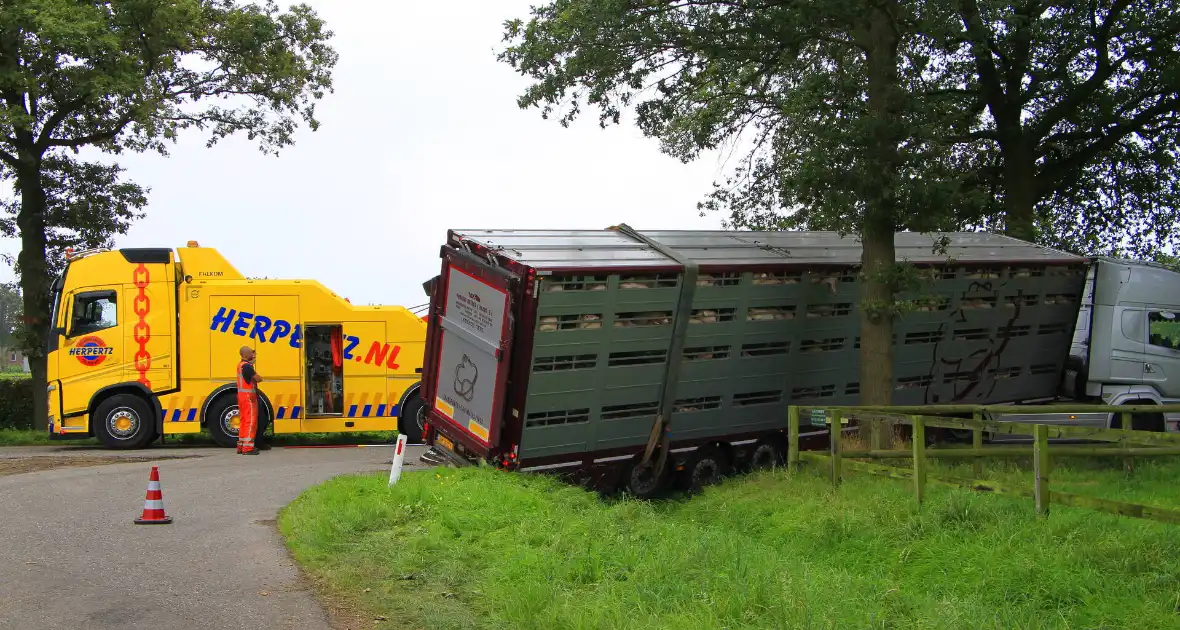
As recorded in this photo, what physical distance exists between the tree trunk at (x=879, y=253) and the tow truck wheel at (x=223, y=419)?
1043 cm

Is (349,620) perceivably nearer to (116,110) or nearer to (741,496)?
(741,496)

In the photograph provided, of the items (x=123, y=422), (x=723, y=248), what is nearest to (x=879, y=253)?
(x=723, y=248)

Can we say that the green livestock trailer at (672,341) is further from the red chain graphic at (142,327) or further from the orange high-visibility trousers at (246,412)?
the red chain graphic at (142,327)

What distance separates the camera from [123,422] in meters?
18.7

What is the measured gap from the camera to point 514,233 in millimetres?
13430

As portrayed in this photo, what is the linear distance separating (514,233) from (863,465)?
4880mm

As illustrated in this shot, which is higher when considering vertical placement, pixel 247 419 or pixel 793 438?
pixel 793 438

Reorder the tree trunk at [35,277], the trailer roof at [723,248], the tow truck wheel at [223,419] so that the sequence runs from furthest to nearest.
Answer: the tree trunk at [35,277] → the tow truck wheel at [223,419] → the trailer roof at [723,248]

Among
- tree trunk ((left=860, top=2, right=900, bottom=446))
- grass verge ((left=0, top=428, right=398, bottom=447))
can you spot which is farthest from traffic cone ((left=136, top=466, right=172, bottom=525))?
grass verge ((left=0, top=428, right=398, bottom=447))

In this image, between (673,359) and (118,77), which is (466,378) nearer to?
(673,359)

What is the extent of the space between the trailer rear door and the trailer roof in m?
0.40

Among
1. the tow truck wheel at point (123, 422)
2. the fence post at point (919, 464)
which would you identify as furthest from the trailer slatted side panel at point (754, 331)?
the tow truck wheel at point (123, 422)

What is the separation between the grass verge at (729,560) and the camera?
654 centimetres

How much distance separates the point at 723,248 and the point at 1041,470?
5920mm
